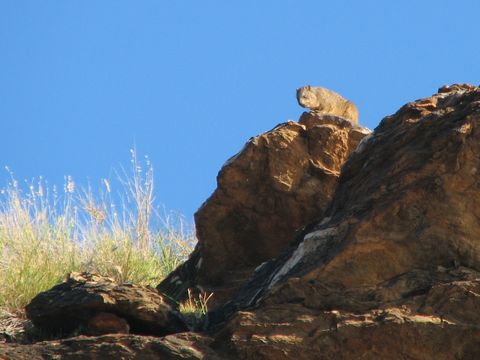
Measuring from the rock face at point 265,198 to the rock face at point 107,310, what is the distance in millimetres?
1763

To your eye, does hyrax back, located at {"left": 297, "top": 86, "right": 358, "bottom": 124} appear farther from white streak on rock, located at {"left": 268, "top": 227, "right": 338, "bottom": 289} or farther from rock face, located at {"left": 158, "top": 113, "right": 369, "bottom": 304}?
white streak on rock, located at {"left": 268, "top": 227, "right": 338, "bottom": 289}

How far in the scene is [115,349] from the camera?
505 centimetres

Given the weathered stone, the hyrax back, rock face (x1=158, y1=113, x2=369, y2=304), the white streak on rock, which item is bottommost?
the weathered stone

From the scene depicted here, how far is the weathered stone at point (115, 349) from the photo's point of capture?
5.03 metres

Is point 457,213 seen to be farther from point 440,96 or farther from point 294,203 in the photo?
point 294,203

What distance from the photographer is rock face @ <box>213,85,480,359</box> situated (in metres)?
4.95

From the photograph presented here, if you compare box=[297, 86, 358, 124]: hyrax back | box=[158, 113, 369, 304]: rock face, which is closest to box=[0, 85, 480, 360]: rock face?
box=[158, 113, 369, 304]: rock face

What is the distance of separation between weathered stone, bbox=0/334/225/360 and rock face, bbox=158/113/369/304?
2.52m

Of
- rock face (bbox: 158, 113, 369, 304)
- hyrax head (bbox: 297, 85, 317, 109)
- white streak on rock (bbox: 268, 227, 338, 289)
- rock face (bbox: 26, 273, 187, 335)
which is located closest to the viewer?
white streak on rock (bbox: 268, 227, 338, 289)

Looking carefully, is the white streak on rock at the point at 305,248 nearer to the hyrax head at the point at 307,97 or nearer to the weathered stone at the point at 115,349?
the weathered stone at the point at 115,349

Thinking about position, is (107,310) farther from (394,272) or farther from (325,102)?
(325,102)

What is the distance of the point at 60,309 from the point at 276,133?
2532 mm

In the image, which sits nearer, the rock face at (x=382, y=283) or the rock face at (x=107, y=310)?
the rock face at (x=382, y=283)

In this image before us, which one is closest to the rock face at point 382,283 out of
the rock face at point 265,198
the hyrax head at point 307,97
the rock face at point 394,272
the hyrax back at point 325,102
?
the rock face at point 394,272
